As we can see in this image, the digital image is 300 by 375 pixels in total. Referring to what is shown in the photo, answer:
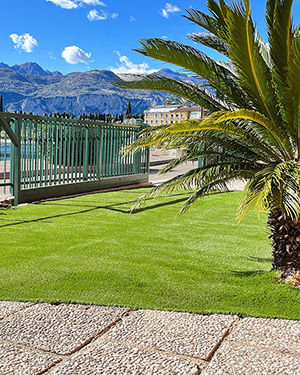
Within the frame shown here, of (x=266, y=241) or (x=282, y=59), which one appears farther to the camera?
(x=266, y=241)

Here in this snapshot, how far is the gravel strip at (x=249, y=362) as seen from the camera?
119 inches

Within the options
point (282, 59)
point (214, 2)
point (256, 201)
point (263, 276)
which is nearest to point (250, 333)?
point (256, 201)

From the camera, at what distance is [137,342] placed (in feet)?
11.3

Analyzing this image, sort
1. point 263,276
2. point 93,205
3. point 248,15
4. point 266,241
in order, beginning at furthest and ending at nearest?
1. point 93,205
2. point 266,241
3. point 263,276
4. point 248,15

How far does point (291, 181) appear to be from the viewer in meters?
4.59

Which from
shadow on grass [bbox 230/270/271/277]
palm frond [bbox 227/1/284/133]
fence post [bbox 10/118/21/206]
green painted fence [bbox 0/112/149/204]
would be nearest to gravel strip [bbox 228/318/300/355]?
shadow on grass [bbox 230/270/271/277]

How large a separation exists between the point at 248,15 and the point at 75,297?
133 inches

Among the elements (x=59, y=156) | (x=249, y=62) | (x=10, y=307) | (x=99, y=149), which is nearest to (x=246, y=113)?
(x=249, y=62)

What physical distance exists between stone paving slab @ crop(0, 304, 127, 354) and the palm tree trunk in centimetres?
214

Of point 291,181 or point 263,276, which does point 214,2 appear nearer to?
point 291,181

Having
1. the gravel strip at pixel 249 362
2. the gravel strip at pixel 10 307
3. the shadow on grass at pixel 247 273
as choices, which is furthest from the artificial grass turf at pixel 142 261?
the gravel strip at pixel 249 362

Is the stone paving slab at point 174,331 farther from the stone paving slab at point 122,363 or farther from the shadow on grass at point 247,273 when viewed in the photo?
the shadow on grass at point 247,273

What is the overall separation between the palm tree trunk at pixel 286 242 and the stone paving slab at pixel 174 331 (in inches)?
54.5

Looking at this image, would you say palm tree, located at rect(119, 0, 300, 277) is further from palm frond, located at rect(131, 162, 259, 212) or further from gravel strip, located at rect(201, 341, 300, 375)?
gravel strip, located at rect(201, 341, 300, 375)
